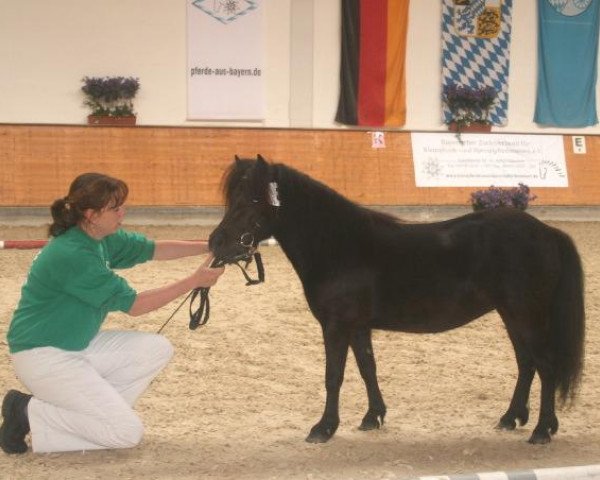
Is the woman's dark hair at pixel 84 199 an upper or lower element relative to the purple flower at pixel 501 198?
upper

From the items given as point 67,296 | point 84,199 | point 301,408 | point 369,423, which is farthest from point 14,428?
point 369,423

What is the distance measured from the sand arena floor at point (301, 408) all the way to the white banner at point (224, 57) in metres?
9.10

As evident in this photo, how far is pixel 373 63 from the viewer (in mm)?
16375

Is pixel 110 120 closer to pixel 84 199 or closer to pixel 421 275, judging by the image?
pixel 84 199

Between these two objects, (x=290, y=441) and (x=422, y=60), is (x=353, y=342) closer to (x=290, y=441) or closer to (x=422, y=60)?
Answer: (x=290, y=441)

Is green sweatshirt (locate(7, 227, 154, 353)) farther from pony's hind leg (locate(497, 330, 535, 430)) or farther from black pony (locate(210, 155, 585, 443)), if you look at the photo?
pony's hind leg (locate(497, 330, 535, 430))

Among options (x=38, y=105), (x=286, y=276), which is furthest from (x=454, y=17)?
(x=286, y=276)

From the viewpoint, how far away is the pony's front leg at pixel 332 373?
164 inches

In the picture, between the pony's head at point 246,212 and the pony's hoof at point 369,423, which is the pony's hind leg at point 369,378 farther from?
the pony's head at point 246,212

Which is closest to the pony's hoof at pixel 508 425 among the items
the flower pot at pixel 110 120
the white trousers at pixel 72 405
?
the white trousers at pixel 72 405

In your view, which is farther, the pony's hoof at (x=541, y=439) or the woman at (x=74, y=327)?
the pony's hoof at (x=541, y=439)

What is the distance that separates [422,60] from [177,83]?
5.09m

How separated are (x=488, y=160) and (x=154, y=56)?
22.0 feet

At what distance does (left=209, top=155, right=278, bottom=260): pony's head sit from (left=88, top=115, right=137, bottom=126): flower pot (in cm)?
1159
